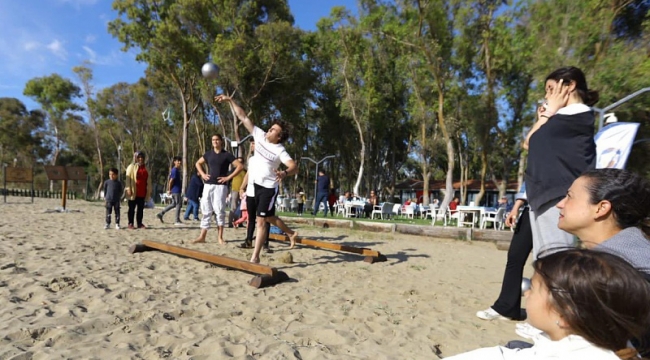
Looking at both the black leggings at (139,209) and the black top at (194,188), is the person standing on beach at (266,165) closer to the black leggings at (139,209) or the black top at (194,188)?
the black leggings at (139,209)

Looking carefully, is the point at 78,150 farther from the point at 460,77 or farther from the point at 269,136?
the point at 269,136

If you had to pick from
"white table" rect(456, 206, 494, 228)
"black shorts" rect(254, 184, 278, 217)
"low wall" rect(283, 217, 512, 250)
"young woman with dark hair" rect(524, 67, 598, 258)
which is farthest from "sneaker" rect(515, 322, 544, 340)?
"white table" rect(456, 206, 494, 228)

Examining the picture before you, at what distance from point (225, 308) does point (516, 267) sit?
2572 millimetres

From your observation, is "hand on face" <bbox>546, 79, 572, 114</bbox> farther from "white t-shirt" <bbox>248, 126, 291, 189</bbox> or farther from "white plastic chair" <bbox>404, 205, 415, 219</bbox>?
"white plastic chair" <bbox>404, 205, 415, 219</bbox>

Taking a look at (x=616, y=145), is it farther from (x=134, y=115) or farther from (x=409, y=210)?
(x=134, y=115)

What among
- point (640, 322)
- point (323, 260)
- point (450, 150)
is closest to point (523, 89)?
point (450, 150)

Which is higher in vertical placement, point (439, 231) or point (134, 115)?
point (134, 115)

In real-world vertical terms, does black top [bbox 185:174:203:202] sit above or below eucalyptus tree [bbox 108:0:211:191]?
below

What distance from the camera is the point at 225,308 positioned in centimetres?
347

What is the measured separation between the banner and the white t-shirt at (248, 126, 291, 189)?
6.25m

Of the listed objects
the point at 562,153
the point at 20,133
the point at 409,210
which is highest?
the point at 20,133

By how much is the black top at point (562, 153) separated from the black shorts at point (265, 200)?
3323 mm

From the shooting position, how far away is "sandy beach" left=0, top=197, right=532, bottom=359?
8.66 feet

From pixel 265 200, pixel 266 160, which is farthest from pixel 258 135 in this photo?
pixel 265 200
